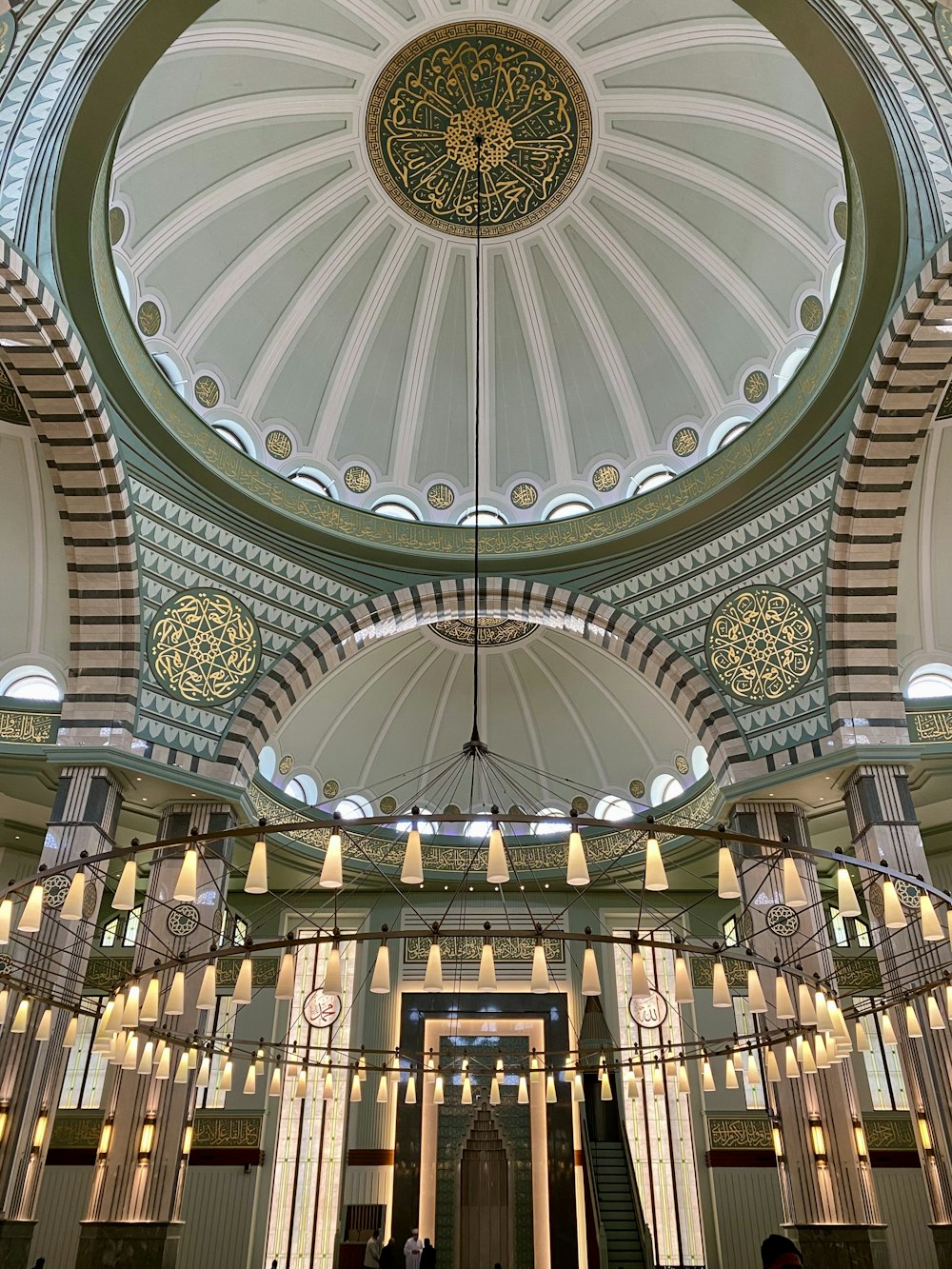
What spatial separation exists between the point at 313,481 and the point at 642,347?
497 cm

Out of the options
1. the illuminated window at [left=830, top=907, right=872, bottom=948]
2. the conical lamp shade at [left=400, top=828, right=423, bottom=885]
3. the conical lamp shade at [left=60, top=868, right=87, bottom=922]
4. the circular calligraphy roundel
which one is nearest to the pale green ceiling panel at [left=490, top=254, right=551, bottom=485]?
the illuminated window at [left=830, top=907, right=872, bottom=948]

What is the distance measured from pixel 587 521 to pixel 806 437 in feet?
10.3

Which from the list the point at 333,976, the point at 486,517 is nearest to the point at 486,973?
the point at 333,976

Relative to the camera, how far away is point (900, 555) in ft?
37.1

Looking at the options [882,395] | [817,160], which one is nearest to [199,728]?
[882,395]

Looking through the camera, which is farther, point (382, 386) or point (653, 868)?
point (382, 386)

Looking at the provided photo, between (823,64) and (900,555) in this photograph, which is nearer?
(823,64)

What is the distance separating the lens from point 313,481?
1352 centimetres

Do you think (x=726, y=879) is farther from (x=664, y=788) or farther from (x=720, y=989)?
(x=664, y=788)

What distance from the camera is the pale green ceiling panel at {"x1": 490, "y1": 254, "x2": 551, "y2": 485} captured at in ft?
46.7

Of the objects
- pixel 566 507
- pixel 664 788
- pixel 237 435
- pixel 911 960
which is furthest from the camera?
pixel 664 788

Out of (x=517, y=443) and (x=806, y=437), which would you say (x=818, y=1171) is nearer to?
(x=806, y=437)

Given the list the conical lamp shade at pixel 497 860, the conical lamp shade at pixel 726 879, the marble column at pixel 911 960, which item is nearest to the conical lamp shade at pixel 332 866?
the conical lamp shade at pixel 497 860

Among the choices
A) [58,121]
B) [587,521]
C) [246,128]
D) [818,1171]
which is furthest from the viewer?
[587,521]
